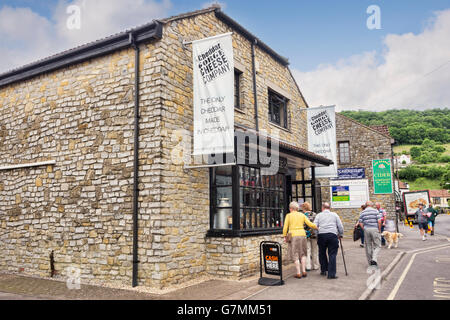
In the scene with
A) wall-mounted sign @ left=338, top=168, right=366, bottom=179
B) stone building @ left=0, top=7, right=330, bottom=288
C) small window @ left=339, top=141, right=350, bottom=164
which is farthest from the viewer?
small window @ left=339, top=141, right=350, bottom=164

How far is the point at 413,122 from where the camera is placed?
238 feet

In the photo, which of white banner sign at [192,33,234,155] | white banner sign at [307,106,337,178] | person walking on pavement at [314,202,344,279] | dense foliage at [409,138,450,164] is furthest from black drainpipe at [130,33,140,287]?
dense foliage at [409,138,450,164]

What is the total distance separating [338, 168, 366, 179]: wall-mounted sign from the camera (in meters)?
21.7

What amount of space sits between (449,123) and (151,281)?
8023 centimetres

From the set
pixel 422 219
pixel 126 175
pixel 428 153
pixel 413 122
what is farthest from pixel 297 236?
pixel 428 153

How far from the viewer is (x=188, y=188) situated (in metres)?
8.59

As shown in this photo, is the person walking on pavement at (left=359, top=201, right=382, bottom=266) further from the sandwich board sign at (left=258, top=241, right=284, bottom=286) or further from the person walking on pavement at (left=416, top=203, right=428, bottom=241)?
the person walking on pavement at (left=416, top=203, right=428, bottom=241)

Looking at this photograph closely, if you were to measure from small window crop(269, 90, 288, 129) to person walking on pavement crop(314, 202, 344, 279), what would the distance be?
5.26m

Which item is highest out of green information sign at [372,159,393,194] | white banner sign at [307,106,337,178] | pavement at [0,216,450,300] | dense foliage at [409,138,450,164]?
dense foliage at [409,138,450,164]

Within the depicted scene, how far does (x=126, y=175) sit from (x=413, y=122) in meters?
75.9
